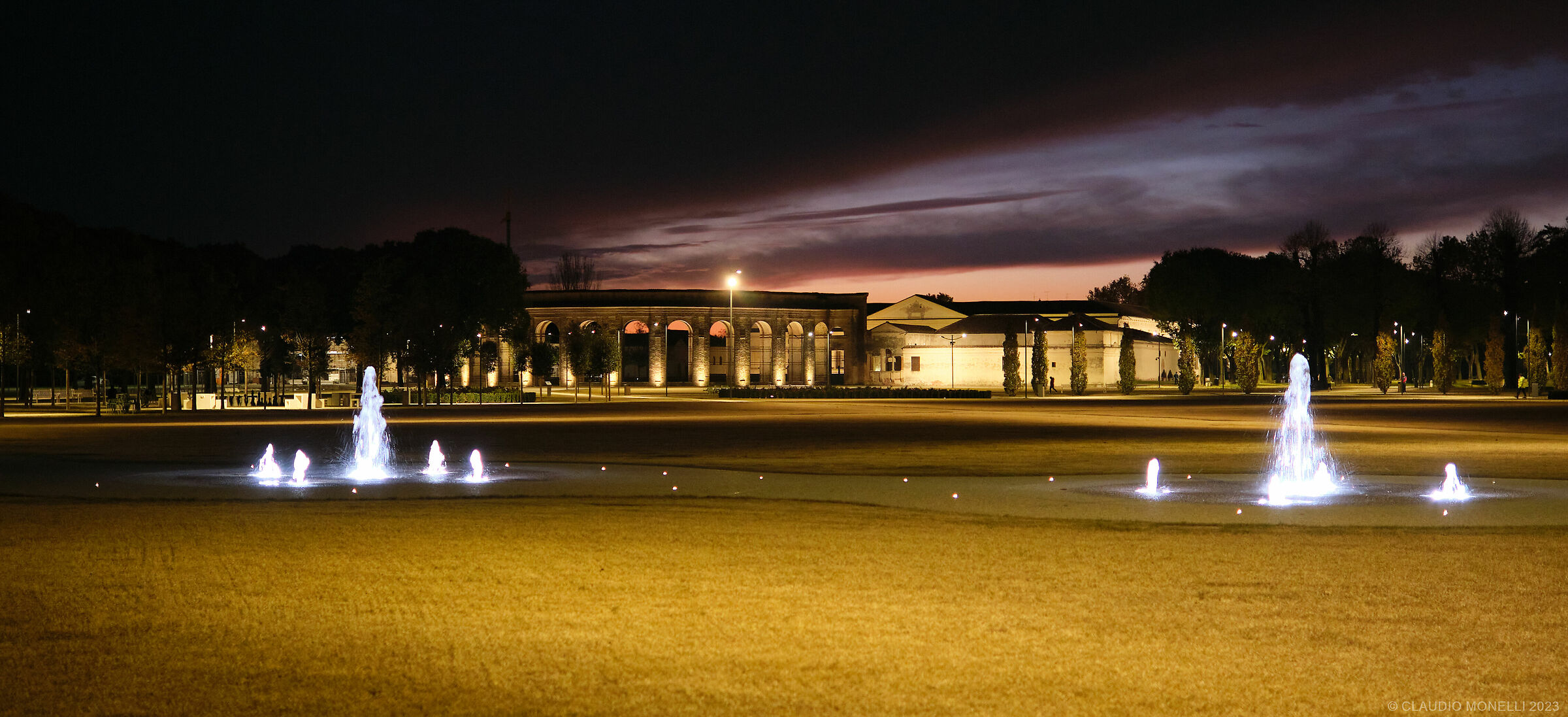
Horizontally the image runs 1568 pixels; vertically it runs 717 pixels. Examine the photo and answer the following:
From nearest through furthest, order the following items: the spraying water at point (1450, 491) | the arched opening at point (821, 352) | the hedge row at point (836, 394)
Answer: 1. the spraying water at point (1450, 491)
2. the hedge row at point (836, 394)
3. the arched opening at point (821, 352)

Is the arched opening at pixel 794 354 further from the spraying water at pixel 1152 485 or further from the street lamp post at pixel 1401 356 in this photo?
the spraying water at pixel 1152 485

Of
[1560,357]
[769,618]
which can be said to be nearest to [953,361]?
[1560,357]

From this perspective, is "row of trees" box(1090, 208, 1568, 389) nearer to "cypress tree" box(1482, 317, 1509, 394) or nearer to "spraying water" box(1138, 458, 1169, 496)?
"cypress tree" box(1482, 317, 1509, 394)

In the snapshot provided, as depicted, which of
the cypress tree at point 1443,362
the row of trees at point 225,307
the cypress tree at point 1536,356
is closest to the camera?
the row of trees at point 225,307

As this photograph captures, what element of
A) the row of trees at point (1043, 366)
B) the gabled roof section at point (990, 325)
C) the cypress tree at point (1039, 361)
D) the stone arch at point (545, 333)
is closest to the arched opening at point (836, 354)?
the gabled roof section at point (990, 325)

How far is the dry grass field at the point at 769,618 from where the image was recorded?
23.3ft

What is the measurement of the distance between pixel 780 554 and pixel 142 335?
169 feet

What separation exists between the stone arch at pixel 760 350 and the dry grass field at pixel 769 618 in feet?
360

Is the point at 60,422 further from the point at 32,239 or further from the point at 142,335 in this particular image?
the point at 32,239

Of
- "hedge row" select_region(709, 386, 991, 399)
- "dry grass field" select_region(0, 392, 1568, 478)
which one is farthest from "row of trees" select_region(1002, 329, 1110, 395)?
"dry grass field" select_region(0, 392, 1568, 478)

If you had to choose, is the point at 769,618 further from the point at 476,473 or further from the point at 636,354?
the point at 636,354

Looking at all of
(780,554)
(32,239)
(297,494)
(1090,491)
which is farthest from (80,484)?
(32,239)

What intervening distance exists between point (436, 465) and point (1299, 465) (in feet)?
48.5

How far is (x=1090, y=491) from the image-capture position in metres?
18.8
